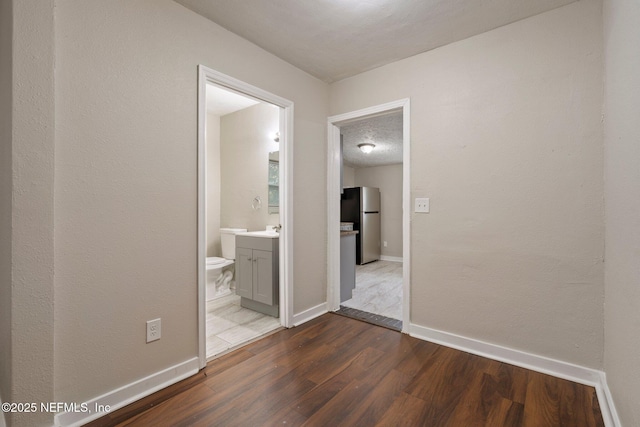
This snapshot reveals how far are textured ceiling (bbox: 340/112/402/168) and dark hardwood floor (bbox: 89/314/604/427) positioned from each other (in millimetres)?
2272

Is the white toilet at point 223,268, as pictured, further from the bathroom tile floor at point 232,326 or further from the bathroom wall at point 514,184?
the bathroom wall at point 514,184

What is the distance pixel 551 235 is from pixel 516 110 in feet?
2.92

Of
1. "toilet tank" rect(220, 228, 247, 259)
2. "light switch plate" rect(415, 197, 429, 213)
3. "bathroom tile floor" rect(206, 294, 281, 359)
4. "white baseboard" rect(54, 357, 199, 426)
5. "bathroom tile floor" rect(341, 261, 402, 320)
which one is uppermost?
"light switch plate" rect(415, 197, 429, 213)

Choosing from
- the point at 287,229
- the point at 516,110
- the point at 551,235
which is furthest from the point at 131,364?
the point at 516,110

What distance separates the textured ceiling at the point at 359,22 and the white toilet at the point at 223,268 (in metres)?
2.28

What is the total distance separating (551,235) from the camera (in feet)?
6.06

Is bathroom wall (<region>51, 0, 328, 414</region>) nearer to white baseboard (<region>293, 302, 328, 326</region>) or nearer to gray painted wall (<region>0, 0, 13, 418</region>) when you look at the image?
gray painted wall (<region>0, 0, 13, 418</region>)

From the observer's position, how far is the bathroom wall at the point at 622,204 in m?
1.09

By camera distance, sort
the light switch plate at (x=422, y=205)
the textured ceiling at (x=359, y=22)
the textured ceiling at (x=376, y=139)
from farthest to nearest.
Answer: the textured ceiling at (x=376, y=139)
the light switch plate at (x=422, y=205)
the textured ceiling at (x=359, y=22)

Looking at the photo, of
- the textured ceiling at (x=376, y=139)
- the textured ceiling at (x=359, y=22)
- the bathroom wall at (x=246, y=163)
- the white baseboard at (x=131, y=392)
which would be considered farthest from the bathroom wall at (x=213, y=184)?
the white baseboard at (x=131, y=392)

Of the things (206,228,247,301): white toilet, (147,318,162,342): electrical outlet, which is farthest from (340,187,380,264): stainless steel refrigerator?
(147,318,162,342): electrical outlet

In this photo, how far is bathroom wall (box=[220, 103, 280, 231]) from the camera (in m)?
3.52

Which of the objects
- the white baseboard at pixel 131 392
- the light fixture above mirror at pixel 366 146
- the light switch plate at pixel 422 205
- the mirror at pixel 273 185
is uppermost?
the light fixture above mirror at pixel 366 146

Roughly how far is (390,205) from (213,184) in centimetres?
408
